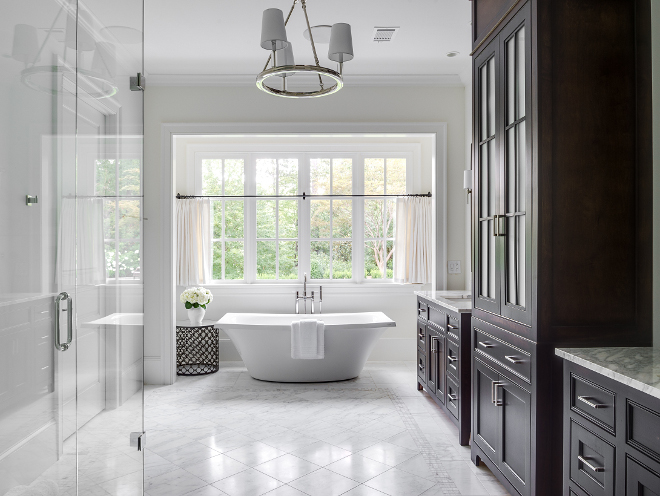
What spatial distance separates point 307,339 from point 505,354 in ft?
7.53

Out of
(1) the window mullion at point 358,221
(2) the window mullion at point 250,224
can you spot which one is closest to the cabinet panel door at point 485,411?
(1) the window mullion at point 358,221

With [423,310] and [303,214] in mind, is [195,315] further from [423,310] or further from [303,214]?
[423,310]

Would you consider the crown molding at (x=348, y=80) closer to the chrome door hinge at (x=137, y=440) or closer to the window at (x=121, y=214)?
the window at (x=121, y=214)

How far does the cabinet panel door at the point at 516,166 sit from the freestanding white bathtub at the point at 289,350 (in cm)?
224

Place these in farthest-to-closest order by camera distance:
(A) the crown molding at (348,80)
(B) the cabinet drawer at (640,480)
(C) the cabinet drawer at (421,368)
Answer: (A) the crown molding at (348,80) < (C) the cabinet drawer at (421,368) < (B) the cabinet drawer at (640,480)

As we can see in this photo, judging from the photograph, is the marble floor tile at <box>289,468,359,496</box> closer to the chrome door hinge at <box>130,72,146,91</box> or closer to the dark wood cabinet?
the dark wood cabinet

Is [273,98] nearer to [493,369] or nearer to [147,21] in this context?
[147,21]

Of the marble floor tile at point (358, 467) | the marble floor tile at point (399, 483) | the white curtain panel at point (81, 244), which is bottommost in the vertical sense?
the marble floor tile at point (358, 467)

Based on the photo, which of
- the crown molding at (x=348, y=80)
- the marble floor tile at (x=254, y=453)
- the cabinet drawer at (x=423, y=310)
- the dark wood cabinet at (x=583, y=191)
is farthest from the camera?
the crown molding at (x=348, y=80)

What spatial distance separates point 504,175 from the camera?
8.04ft

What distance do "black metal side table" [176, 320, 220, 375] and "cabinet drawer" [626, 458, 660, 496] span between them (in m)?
4.08

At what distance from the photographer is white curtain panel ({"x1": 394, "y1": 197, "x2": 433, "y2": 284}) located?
562 centimetres

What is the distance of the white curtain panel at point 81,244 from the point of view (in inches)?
64.9

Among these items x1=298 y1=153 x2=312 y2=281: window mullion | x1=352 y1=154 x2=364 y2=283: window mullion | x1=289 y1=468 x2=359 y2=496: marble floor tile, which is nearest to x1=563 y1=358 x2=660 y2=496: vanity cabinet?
x1=289 y1=468 x2=359 y2=496: marble floor tile
